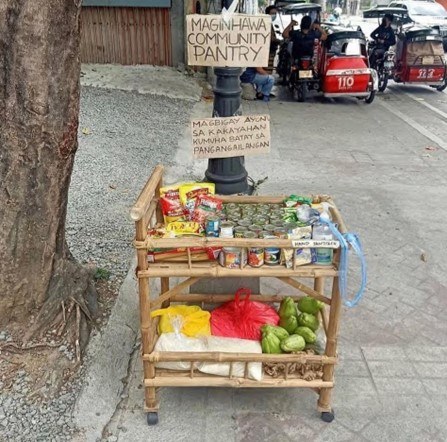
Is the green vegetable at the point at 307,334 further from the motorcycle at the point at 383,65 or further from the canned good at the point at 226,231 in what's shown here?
the motorcycle at the point at 383,65

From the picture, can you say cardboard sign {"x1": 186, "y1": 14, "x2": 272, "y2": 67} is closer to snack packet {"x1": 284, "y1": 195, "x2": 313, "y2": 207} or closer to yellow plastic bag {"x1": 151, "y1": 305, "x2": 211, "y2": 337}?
snack packet {"x1": 284, "y1": 195, "x2": 313, "y2": 207}

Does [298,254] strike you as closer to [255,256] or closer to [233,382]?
[255,256]

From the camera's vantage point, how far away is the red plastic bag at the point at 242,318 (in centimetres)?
288

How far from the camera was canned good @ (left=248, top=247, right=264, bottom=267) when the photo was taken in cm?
241

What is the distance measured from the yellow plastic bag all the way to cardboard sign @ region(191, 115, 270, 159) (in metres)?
1.06

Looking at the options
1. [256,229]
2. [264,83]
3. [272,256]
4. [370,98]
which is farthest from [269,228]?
[370,98]

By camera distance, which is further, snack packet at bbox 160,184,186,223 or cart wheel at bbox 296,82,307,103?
cart wheel at bbox 296,82,307,103

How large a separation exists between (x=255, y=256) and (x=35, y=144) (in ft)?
4.17

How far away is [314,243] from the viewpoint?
2367mm

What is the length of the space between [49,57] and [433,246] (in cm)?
371

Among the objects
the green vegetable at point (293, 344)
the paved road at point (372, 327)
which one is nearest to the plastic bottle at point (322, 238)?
the green vegetable at point (293, 344)

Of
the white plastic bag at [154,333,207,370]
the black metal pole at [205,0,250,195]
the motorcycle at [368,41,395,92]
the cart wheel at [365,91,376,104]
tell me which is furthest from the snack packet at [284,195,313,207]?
the motorcycle at [368,41,395,92]

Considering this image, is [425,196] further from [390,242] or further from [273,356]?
[273,356]

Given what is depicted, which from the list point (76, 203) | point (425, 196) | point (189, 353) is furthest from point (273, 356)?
point (425, 196)
